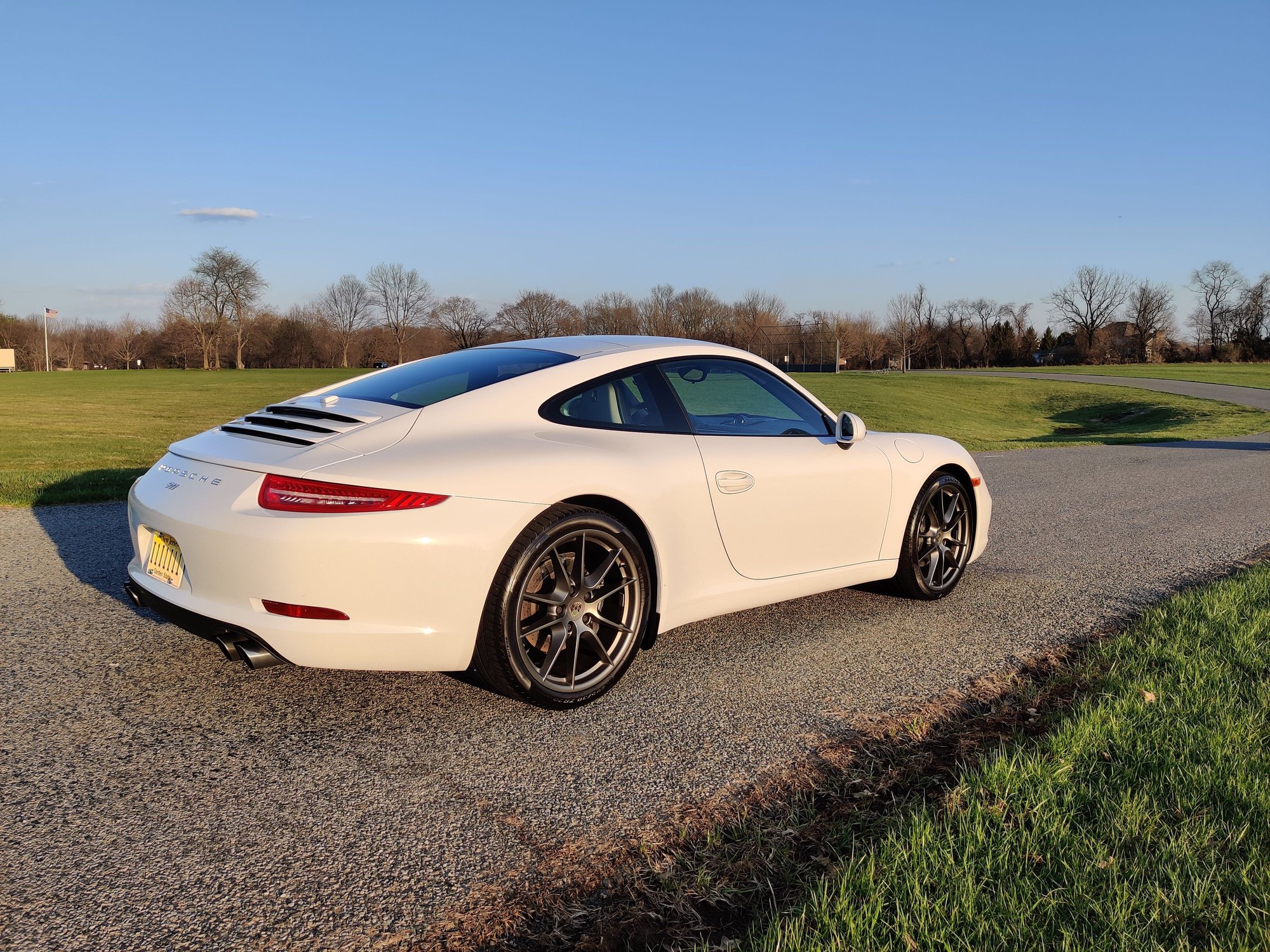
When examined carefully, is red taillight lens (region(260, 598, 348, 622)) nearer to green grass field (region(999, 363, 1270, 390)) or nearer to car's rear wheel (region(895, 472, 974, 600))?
car's rear wheel (region(895, 472, 974, 600))

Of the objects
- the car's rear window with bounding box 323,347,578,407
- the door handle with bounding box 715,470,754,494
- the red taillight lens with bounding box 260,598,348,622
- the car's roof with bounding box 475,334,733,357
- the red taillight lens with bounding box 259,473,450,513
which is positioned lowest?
the red taillight lens with bounding box 260,598,348,622

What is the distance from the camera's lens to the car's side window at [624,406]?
12.4ft

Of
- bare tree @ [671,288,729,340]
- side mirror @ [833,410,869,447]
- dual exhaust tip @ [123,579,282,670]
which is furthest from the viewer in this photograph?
bare tree @ [671,288,729,340]

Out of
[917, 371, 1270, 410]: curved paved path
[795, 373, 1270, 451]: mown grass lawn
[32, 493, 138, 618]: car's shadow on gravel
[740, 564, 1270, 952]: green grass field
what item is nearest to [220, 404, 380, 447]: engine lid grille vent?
[32, 493, 138, 618]: car's shadow on gravel

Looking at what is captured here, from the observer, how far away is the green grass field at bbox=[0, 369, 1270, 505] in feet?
39.9

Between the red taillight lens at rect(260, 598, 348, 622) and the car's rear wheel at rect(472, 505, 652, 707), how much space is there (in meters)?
0.50

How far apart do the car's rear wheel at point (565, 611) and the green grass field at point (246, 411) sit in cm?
689

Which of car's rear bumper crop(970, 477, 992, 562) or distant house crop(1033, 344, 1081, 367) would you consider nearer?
car's rear bumper crop(970, 477, 992, 562)

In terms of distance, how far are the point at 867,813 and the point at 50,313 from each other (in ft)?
310

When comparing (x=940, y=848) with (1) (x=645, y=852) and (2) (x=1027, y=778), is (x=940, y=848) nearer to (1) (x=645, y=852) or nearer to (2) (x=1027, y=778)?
(2) (x=1027, y=778)

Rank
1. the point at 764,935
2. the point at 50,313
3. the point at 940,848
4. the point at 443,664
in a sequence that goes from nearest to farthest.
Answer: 1. the point at 764,935
2. the point at 940,848
3. the point at 443,664
4. the point at 50,313

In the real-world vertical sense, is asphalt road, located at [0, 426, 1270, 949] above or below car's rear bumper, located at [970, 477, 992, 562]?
below

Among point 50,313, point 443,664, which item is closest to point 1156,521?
point 443,664

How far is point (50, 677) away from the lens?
377 centimetres
